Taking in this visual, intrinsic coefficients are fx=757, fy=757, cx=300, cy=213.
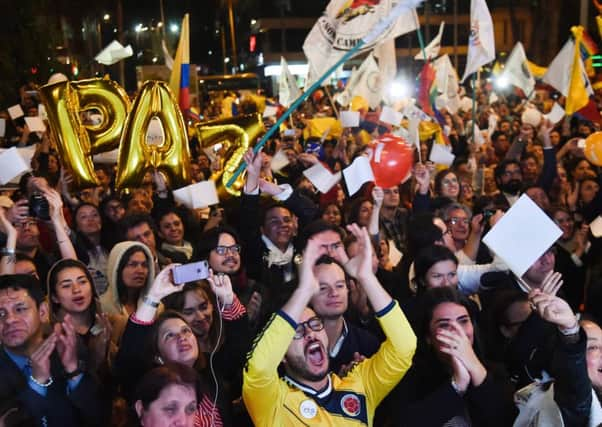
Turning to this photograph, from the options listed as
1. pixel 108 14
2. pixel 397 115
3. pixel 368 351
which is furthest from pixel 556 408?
pixel 108 14

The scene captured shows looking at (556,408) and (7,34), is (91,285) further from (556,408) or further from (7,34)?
(7,34)

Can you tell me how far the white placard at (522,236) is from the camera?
3.29 m

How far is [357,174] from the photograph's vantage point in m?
5.86

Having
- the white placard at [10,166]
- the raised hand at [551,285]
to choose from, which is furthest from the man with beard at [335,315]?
the white placard at [10,166]

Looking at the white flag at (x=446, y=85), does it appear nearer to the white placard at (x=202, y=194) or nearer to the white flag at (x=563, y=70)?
the white flag at (x=563, y=70)

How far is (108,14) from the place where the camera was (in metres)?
30.3

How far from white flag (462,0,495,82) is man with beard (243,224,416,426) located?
6075mm

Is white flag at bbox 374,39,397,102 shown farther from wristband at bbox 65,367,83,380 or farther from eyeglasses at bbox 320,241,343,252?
wristband at bbox 65,367,83,380

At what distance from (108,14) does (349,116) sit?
23608 mm

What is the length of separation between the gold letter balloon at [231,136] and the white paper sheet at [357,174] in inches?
41.2

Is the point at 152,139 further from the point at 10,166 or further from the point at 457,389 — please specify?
the point at 457,389

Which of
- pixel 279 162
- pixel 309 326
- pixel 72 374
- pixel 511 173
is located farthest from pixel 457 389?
pixel 279 162

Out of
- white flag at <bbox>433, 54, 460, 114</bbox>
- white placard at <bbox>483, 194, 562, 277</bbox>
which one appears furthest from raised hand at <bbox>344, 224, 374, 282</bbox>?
white flag at <bbox>433, 54, 460, 114</bbox>

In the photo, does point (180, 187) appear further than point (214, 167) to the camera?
No
